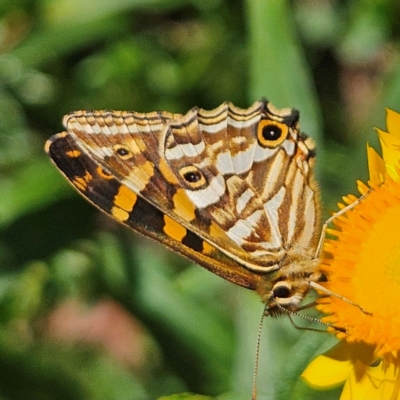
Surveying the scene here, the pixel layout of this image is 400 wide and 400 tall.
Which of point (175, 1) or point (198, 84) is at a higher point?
point (175, 1)

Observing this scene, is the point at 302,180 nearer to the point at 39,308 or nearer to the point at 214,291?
the point at 214,291

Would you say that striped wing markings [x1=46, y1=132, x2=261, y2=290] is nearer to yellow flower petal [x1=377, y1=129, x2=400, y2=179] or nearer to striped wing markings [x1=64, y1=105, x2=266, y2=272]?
striped wing markings [x1=64, y1=105, x2=266, y2=272]

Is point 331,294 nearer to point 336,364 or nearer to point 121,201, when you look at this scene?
point 336,364

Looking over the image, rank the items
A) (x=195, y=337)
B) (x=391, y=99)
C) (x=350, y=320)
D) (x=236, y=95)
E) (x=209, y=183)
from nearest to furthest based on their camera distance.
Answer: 1. (x=350, y=320)
2. (x=209, y=183)
3. (x=391, y=99)
4. (x=195, y=337)
5. (x=236, y=95)

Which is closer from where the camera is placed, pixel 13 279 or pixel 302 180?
pixel 302 180

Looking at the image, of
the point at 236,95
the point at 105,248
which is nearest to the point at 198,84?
the point at 236,95

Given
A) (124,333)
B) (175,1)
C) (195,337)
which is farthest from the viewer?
(124,333)

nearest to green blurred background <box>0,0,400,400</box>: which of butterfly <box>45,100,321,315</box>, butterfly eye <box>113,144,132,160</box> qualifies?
butterfly <box>45,100,321,315</box>

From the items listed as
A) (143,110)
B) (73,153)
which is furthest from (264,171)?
(143,110)

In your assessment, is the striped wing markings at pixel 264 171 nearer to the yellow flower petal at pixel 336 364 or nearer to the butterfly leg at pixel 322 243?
the butterfly leg at pixel 322 243
